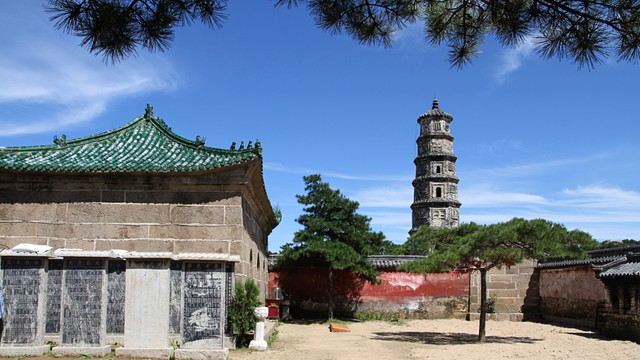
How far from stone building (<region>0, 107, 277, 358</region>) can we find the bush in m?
0.24

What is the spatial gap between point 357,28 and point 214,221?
5051 mm

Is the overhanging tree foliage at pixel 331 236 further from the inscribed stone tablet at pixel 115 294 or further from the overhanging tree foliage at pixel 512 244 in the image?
the inscribed stone tablet at pixel 115 294

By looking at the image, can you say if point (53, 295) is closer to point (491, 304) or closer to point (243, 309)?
point (243, 309)

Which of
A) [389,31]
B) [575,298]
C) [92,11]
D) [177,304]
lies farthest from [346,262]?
[92,11]

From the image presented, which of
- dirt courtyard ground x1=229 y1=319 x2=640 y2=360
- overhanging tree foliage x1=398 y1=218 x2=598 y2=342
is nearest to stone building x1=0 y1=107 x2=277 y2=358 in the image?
dirt courtyard ground x1=229 y1=319 x2=640 y2=360

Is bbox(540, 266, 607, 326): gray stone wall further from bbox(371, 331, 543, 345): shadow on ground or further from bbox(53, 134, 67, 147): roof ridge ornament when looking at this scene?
bbox(53, 134, 67, 147): roof ridge ornament

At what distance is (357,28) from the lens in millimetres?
6645

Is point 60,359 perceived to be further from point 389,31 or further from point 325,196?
point 325,196

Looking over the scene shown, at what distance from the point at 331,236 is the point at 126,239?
909 cm

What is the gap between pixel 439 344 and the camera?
40.2 ft

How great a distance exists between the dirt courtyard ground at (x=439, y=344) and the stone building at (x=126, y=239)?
1.45 meters

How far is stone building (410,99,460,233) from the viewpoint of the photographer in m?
35.0

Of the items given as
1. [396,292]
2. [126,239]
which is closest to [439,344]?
[396,292]

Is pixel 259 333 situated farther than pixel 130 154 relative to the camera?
No
